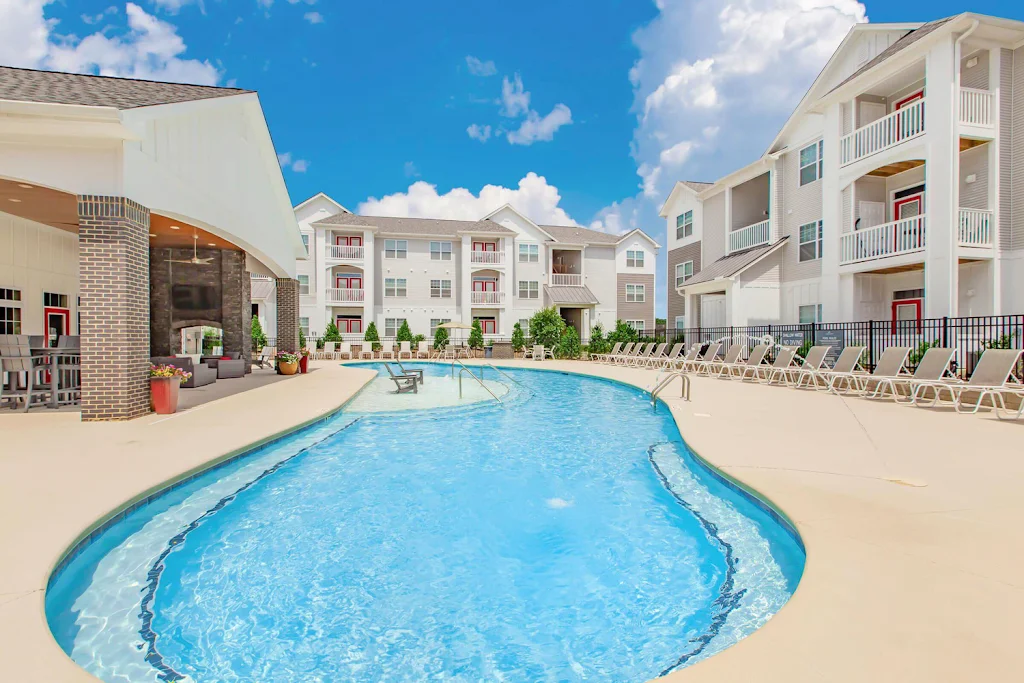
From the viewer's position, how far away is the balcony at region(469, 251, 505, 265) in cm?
3516

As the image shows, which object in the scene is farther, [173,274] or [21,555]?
[173,274]

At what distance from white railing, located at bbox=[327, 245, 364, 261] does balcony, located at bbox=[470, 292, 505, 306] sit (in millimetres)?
7783

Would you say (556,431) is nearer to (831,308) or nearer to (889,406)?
(889,406)

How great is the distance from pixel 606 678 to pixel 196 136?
12.5m

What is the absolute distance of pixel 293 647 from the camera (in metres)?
3.15

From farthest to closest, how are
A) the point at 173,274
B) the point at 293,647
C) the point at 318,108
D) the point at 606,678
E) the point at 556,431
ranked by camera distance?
the point at 318,108, the point at 173,274, the point at 556,431, the point at 293,647, the point at 606,678

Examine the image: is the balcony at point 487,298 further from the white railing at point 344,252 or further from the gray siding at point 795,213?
the gray siding at point 795,213

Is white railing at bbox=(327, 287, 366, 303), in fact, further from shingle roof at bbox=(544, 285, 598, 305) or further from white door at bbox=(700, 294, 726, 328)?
white door at bbox=(700, 294, 726, 328)

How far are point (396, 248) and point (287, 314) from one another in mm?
15993

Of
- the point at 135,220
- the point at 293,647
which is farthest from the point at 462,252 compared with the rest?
the point at 293,647

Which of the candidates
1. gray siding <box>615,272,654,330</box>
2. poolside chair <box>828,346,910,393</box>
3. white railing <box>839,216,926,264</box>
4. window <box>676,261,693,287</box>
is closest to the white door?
window <box>676,261,693,287</box>

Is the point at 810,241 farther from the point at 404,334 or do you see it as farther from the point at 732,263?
the point at 404,334

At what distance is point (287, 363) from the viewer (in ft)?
62.2

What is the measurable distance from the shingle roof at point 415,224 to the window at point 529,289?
3547mm
